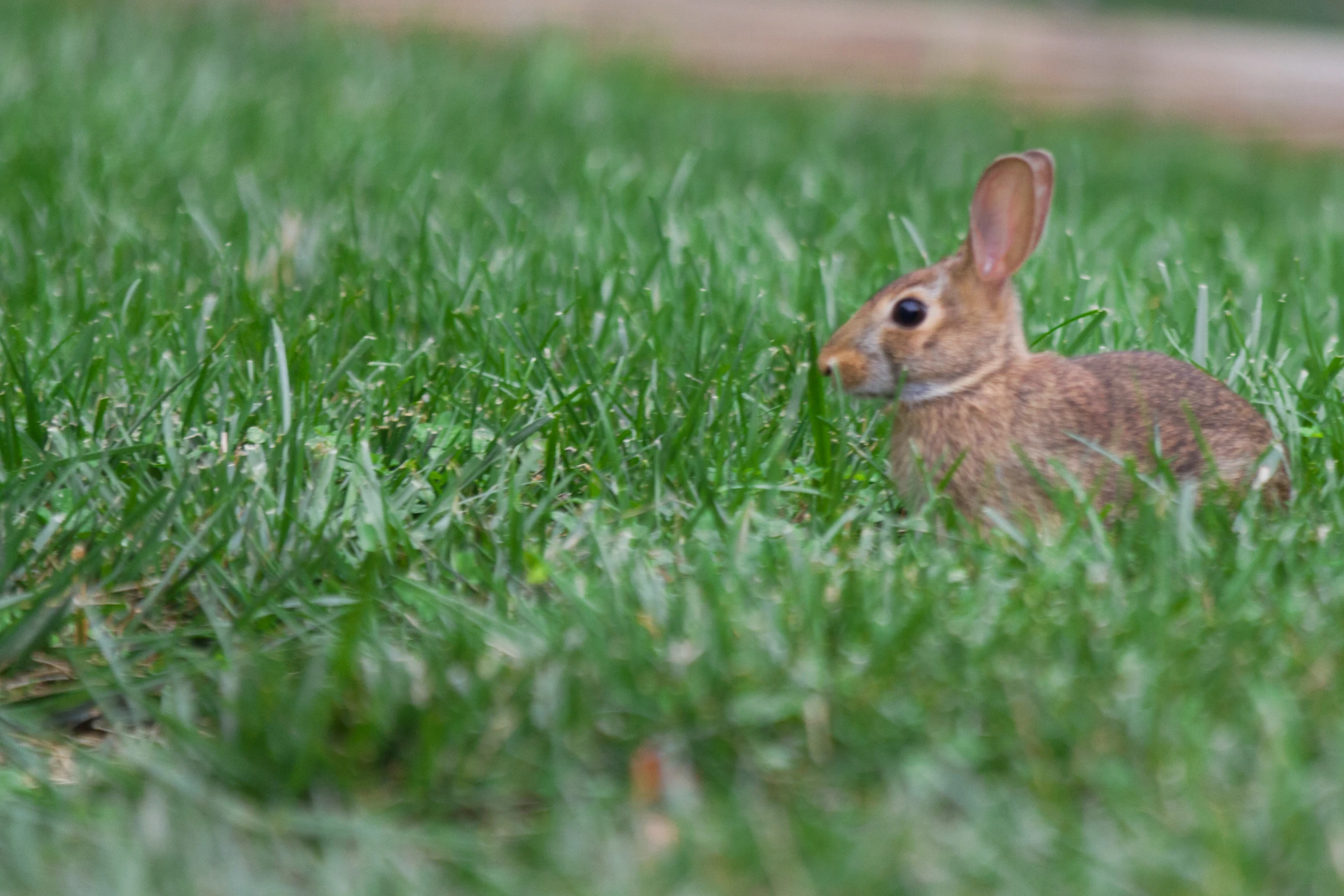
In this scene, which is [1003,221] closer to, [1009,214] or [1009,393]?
[1009,214]

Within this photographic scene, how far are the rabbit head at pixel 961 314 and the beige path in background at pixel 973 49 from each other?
16.6 ft

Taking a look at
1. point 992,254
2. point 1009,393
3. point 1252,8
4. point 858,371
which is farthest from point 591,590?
point 1252,8

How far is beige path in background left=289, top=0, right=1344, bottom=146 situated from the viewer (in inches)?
312

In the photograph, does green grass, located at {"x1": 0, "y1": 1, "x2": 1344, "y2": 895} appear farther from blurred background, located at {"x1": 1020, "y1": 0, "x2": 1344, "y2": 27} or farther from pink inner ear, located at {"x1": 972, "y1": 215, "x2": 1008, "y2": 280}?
blurred background, located at {"x1": 1020, "y1": 0, "x2": 1344, "y2": 27}

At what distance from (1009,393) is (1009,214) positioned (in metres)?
0.37

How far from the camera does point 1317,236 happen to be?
16.8ft

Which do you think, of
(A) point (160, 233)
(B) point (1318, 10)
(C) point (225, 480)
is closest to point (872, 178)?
(A) point (160, 233)

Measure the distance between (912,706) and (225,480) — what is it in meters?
1.32

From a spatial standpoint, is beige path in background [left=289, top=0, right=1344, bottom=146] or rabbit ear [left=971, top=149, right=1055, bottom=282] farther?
beige path in background [left=289, top=0, right=1344, bottom=146]

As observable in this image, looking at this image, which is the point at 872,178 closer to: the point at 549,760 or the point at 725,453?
the point at 725,453

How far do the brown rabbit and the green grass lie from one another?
0.12m

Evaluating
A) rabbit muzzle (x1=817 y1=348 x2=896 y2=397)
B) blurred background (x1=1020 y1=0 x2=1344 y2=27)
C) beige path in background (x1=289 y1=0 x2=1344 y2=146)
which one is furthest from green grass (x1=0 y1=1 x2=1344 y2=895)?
blurred background (x1=1020 y1=0 x2=1344 y2=27)

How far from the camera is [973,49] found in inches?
322

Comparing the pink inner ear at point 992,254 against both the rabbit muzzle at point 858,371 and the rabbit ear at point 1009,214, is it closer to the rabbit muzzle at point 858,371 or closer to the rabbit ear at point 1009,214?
the rabbit ear at point 1009,214
